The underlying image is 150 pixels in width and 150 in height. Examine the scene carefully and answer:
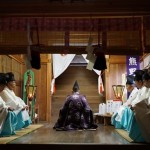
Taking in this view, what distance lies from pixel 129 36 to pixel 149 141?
251 centimetres

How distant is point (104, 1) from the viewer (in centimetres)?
375

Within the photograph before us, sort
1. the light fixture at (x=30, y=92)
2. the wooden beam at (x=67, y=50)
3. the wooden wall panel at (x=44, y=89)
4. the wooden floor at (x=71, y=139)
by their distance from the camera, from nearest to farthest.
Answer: the wooden floor at (x=71, y=139) < the wooden beam at (x=67, y=50) < the light fixture at (x=30, y=92) < the wooden wall panel at (x=44, y=89)

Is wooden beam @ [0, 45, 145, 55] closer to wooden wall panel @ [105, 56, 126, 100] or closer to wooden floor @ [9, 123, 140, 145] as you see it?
wooden floor @ [9, 123, 140, 145]

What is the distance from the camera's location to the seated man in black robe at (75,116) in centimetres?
759

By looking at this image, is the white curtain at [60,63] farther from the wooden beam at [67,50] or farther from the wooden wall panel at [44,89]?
the wooden beam at [67,50]

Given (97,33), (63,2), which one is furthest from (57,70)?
(63,2)

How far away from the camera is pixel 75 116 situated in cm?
757

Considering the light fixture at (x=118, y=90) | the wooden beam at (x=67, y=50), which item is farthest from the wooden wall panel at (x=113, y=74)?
the wooden beam at (x=67, y=50)

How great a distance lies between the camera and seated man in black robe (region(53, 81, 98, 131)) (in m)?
7.59

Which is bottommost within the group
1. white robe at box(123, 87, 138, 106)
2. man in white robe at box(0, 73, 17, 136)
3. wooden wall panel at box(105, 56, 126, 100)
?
man in white robe at box(0, 73, 17, 136)

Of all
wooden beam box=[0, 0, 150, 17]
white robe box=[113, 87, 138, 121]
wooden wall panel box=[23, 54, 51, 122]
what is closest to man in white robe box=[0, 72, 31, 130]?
white robe box=[113, 87, 138, 121]

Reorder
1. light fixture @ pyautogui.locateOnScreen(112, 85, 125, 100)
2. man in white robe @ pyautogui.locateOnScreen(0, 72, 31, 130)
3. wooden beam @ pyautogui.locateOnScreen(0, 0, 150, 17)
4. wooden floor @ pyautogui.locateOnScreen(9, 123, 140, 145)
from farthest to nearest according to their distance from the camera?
light fixture @ pyautogui.locateOnScreen(112, 85, 125, 100)
man in white robe @ pyautogui.locateOnScreen(0, 72, 31, 130)
wooden floor @ pyautogui.locateOnScreen(9, 123, 140, 145)
wooden beam @ pyautogui.locateOnScreen(0, 0, 150, 17)

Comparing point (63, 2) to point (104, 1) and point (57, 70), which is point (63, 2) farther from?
point (57, 70)
